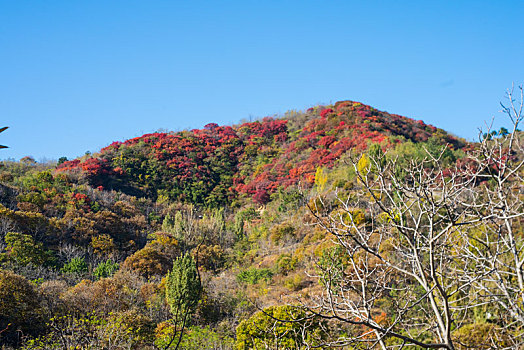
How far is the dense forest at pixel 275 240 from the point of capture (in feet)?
9.52

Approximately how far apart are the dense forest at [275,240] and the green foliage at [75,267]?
86mm

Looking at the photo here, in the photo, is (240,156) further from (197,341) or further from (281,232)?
(197,341)

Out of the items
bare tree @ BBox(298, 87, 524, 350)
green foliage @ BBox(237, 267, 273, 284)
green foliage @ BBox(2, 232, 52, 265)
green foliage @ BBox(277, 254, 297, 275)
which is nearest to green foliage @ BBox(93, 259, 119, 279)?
green foliage @ BBox(2, 232, 52, 265)

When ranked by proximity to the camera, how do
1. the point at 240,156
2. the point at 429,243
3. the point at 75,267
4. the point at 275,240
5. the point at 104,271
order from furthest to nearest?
1. the point at 240,156
2. the point at 275,240
3. the point at 75,267
4. the point at 104,271
5. the point at 429,243

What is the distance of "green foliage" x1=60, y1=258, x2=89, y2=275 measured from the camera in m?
19.6

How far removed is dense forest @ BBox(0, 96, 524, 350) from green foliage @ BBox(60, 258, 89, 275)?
0.09m

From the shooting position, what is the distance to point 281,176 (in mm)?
38812

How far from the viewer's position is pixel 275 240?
77.7 feet

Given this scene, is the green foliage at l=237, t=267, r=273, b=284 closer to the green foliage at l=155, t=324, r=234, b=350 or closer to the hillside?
the green foliage at l=155, t=324, r=234, b=350

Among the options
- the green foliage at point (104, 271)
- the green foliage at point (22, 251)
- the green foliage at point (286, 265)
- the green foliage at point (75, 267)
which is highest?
the green foliage at point (22, 251)

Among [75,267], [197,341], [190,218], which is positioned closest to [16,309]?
[197,341]

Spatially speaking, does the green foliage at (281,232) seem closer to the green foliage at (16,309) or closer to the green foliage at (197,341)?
the green foliage at (197,341)

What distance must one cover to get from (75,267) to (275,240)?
10884mm

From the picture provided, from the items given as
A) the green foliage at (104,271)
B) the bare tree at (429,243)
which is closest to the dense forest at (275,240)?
the bare tree at (429,243)
